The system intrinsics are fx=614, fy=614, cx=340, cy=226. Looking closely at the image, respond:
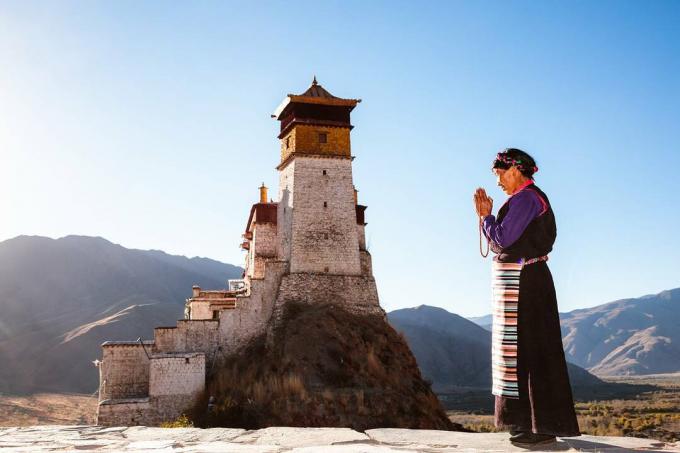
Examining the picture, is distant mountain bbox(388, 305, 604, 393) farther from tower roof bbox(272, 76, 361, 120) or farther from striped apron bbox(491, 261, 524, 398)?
striped apron bbox(491, 261, 524, 398)

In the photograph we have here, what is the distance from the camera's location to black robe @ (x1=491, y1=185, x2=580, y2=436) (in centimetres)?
571

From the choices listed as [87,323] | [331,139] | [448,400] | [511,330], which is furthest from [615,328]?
[511,330]

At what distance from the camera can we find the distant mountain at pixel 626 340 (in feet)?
454

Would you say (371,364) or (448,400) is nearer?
(371,364)

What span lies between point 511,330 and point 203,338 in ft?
77.4

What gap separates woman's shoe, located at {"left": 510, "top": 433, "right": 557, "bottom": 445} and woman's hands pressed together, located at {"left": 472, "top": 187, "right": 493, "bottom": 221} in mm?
2209

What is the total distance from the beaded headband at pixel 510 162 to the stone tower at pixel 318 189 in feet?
78.8

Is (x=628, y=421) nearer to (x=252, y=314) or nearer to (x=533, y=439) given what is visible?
(x=252, y=314)

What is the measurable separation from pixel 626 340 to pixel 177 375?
164 meters

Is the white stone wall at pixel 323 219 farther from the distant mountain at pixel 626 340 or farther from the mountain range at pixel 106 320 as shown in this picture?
the distant mountain at pixel 626 340

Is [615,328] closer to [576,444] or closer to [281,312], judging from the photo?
[281,312]

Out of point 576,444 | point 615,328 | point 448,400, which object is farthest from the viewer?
point 615,328

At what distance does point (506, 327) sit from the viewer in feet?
19.9

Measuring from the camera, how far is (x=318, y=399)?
25.1 m
